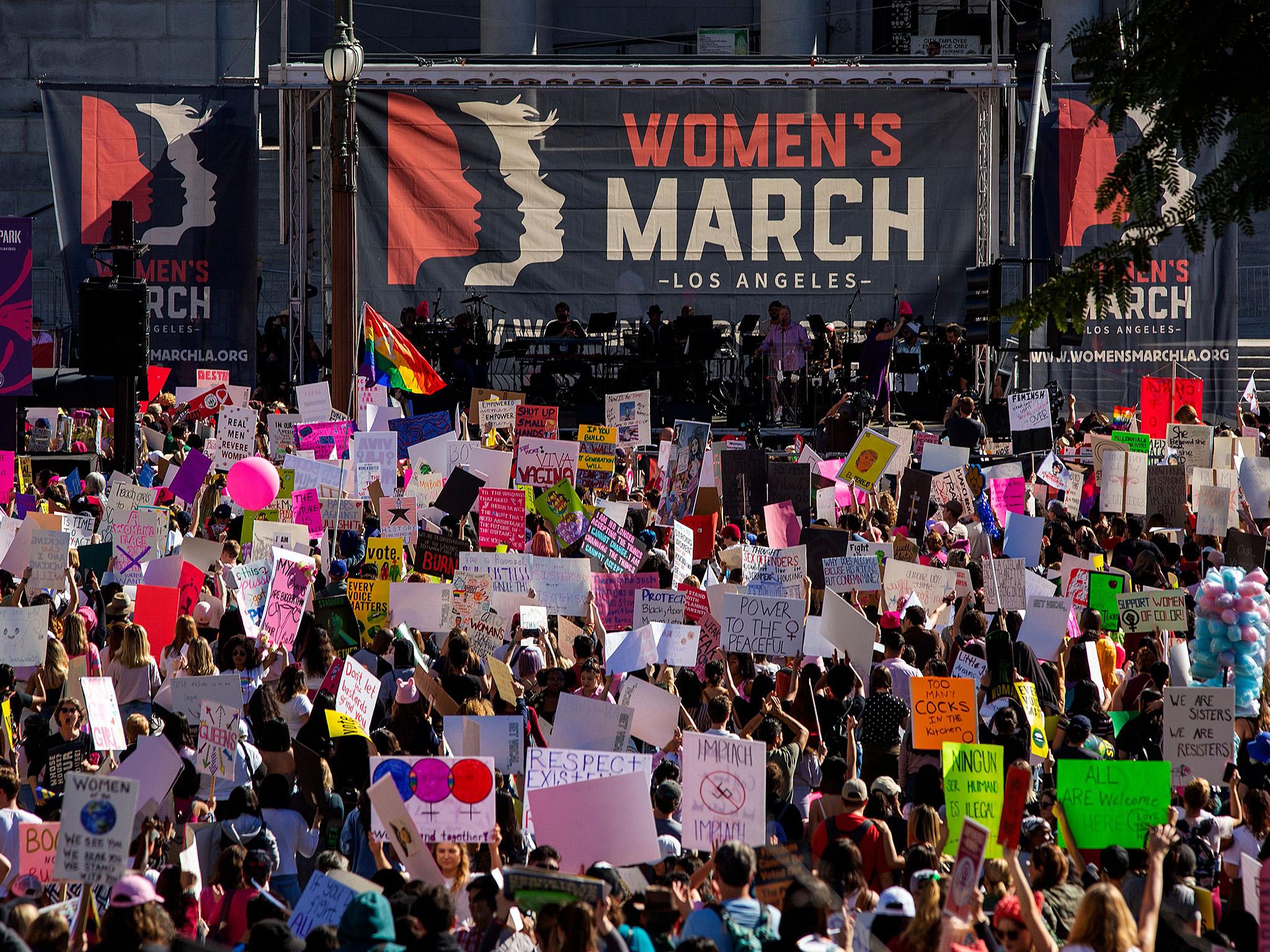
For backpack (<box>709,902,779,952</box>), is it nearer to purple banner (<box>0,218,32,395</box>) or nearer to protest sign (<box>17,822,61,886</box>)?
protest sign (<box>17,822,61,886</box>)

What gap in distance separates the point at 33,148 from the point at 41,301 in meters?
3.12

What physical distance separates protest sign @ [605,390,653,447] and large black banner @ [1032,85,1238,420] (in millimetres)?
6567

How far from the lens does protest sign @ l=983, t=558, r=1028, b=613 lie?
436 inches

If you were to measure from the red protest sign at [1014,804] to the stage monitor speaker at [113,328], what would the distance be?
1057 centimetres

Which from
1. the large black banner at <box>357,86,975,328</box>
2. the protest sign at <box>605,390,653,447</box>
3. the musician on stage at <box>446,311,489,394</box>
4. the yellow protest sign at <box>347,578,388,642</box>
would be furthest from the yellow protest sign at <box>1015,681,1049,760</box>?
the large black banner at <box>357,86,975,328</box>

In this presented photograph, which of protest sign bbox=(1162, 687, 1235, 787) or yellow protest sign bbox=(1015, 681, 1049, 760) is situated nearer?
protest sign bbox=(1162, 687, 1235, 787)

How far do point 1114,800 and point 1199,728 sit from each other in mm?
1369

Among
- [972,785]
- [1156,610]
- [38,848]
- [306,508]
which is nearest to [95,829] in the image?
[38,848]

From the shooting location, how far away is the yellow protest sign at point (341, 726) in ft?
26.0

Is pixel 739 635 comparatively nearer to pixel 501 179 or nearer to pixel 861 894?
pixel 861 894

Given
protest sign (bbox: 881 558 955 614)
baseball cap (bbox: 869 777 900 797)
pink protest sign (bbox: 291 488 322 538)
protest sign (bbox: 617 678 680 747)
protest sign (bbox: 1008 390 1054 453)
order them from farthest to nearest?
1. protest sign (bbox: 1008 390 1054 453)
2. pink protest sign (bbox: 291 488 322 538)
3. protest sign (bbox: 881 558 955 614)
4. protest sign (bbox: 617 678 680 747)
5. baseball cap (bbox: 869 777 900 797)

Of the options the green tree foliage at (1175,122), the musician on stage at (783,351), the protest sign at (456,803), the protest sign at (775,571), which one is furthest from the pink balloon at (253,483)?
the musician on stage at (783,351)

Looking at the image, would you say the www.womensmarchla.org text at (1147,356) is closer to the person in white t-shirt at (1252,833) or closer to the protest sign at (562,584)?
the protest sign at (562,584)

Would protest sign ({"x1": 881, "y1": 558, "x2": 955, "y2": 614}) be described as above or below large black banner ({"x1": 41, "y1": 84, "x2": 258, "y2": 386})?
below
